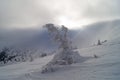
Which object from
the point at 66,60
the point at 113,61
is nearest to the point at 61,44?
the point at 66,60

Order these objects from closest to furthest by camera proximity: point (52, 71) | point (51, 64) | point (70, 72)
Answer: point (70, 72)
point (52, 71)
point (51, 64)

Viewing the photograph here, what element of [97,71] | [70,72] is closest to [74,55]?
[70,72]

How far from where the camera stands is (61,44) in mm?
13008

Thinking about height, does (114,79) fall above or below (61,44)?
below

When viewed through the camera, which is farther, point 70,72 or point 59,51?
point 59,51

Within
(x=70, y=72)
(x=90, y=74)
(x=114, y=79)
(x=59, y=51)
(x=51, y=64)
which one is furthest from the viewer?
(x=59, y=51)

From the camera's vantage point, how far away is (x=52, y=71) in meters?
11.1

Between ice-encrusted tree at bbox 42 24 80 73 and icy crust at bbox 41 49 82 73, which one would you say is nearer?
icy crust at bbox 41 49 82 73

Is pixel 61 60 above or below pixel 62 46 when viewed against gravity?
below

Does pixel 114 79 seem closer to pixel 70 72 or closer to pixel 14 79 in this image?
pixel 70 72

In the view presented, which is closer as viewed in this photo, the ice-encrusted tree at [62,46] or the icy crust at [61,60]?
the icy crust at [61,60]

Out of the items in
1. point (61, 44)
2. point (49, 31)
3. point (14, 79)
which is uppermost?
point (49, 31)

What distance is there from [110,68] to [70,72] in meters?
2.05

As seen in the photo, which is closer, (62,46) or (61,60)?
(61,60)
